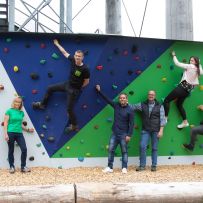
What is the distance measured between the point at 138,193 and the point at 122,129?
2.70 metres

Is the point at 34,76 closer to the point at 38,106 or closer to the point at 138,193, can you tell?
the point at 38,106

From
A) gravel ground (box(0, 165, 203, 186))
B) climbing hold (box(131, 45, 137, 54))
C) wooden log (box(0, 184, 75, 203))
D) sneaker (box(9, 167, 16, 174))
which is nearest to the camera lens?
wooden log (box(0, 184, 75, 203))

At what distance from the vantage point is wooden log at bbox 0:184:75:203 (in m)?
6.04

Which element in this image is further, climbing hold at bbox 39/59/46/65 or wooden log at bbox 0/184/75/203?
A: climbing hold at bbox 39/59/46/65

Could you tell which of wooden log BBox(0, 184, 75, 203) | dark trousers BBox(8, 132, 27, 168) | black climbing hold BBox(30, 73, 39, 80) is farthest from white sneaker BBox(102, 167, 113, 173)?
wooden log BBox(0, 184, 75, 203)

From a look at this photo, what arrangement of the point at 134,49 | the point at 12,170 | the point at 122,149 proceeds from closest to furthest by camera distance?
the point at 12,170, the point at 122,149, the point at 134,49

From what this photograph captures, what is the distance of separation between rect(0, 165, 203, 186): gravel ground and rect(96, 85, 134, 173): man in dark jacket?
266mm

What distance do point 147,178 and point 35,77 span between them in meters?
2.81

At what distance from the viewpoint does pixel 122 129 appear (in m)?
8.87

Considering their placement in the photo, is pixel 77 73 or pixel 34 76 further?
pixel 34 76

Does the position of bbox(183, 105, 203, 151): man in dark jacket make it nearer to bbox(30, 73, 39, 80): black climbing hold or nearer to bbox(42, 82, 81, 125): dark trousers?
bbox(42, 82, 81, 125): dark trousers

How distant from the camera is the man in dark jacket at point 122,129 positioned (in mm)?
8812

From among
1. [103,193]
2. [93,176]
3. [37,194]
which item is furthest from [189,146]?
[37,194]

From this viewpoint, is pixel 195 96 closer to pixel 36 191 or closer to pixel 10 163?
pixel 10 163
